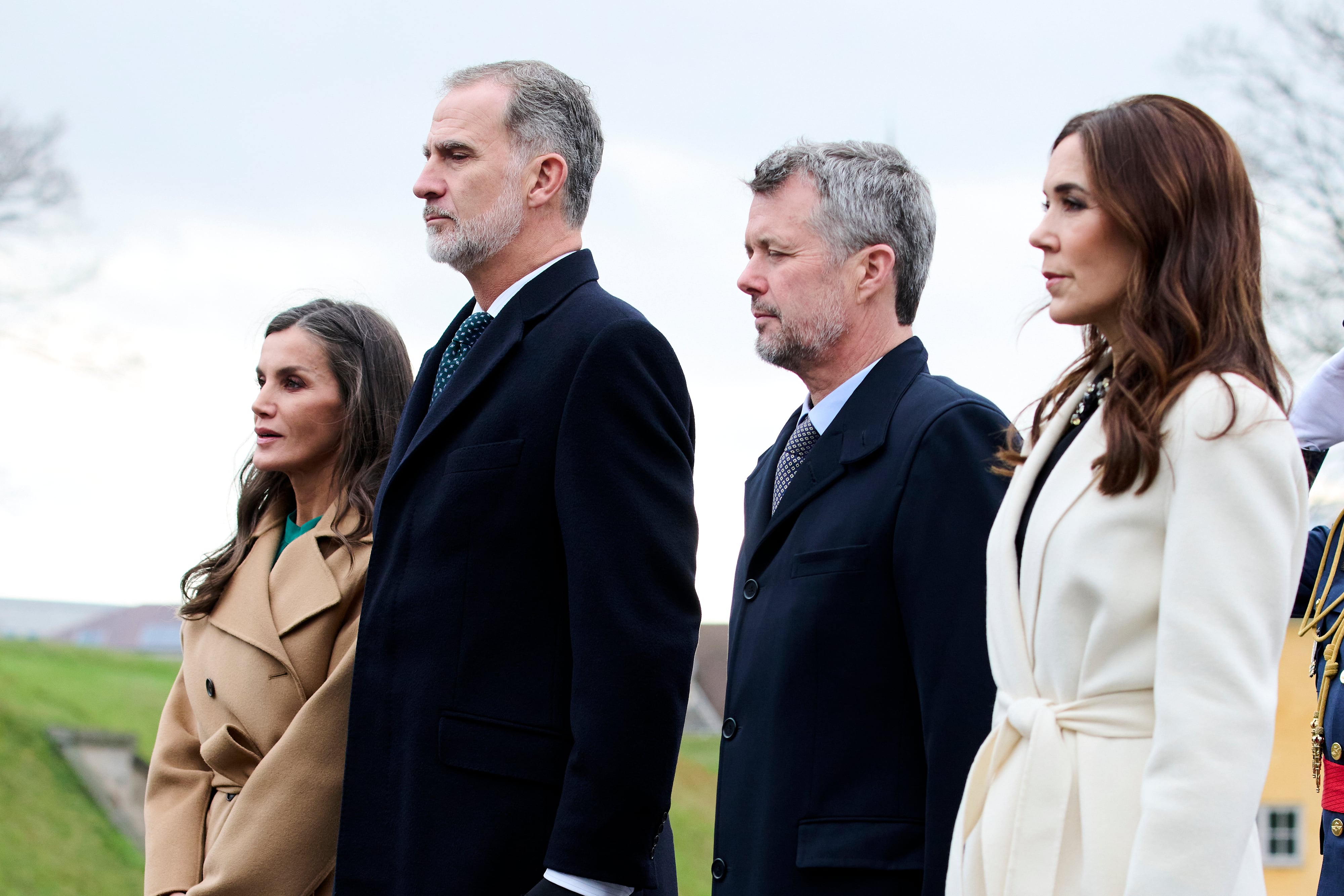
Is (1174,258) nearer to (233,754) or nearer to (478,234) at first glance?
(478,234)

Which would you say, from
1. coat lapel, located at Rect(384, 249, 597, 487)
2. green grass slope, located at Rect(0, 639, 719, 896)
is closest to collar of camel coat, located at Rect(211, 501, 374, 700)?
coat lapel, located at Rect(384, 249, 597, 487)

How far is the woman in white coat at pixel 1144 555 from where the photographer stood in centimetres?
164

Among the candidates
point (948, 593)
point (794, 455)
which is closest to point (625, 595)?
point (948, 593)

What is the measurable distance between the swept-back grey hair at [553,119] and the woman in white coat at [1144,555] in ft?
3.61

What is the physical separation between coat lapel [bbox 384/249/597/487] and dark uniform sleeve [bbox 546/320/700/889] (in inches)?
8.2

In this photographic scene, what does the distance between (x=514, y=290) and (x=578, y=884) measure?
3.73 feet

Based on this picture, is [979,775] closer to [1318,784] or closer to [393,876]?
[393,876]

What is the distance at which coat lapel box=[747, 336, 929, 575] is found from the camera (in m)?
2.62

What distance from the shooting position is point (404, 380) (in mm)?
3531

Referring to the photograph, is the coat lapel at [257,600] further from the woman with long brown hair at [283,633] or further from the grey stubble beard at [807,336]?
the grey stubble beard at [807,336]

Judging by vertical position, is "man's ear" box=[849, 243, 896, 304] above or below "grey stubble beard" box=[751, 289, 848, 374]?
above

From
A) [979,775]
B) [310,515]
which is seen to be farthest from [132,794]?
[979,775]

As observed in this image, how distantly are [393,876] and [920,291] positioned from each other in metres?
1.68

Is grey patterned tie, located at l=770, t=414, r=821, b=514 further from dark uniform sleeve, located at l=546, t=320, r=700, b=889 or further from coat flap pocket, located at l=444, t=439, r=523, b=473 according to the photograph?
coat flap pocket, located at l=444, t=439, r=523, b=473
